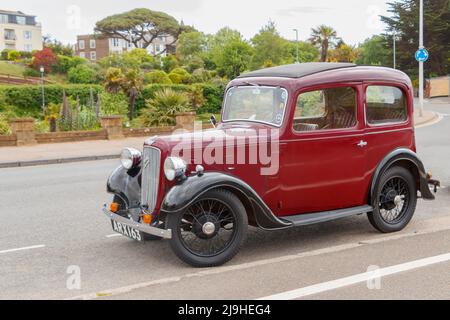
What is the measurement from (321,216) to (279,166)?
79 cm

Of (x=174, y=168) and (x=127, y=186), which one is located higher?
(x=174, y=168)

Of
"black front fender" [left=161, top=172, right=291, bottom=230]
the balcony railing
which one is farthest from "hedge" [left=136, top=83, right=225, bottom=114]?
the balcony railing

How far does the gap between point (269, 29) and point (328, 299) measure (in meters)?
59.9

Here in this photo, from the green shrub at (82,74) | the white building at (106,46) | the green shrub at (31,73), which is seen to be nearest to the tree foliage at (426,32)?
the green shrub at (82,74)

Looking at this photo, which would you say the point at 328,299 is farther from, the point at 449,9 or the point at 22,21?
the point at 22,21

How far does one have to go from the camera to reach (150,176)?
19.5 feet

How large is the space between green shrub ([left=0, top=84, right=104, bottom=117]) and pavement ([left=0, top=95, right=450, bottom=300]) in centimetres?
3600

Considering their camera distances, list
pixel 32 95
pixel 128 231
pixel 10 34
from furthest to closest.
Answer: pixel 10 34 < pixel 32 95 < pixel 128 231

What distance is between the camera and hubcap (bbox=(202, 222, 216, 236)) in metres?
5.62

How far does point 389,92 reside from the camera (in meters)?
7.09

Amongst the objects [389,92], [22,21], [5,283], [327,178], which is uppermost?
[22,21]

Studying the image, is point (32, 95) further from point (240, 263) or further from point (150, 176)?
point (240, 263)

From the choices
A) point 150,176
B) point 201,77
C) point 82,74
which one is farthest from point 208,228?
point 82,74
